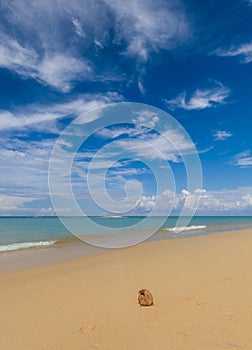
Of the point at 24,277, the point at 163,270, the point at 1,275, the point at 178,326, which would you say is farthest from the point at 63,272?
the point at 178,326

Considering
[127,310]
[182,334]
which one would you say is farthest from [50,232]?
[182,334]

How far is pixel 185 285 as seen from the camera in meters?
7.41

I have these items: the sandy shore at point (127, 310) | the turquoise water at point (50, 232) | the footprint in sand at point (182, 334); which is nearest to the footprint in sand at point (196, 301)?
the sandy shore at point (127, 310)

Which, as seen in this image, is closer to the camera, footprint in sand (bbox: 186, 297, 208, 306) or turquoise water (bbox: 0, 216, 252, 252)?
footprint in sand (bbox: 186, 297, 208, 306)

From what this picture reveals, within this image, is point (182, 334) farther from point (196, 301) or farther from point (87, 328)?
point (196, 301)

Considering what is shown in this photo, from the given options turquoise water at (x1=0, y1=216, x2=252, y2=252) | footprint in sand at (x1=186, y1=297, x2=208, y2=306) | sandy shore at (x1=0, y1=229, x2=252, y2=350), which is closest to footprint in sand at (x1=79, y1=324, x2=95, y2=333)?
sandy shore at (x1=0, y1=229, x2=252, y2=350)

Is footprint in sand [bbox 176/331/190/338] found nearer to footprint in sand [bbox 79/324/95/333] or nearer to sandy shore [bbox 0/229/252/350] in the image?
sandy shore [bbox 0/229/252/350]

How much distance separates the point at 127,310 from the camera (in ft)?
18.5

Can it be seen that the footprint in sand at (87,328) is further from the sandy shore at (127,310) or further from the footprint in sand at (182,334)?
the footprint in sand at (182,334)

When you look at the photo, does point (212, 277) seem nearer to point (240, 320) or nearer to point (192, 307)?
point (192, 307)

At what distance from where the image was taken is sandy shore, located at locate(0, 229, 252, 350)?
426 centimetres

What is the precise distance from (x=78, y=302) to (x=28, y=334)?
171 centimetres

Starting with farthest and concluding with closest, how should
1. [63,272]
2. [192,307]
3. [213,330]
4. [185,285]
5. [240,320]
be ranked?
[63,272] → [185,285] → [192,307] → [240,320] → [213,330]

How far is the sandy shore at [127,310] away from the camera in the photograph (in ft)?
14.0
